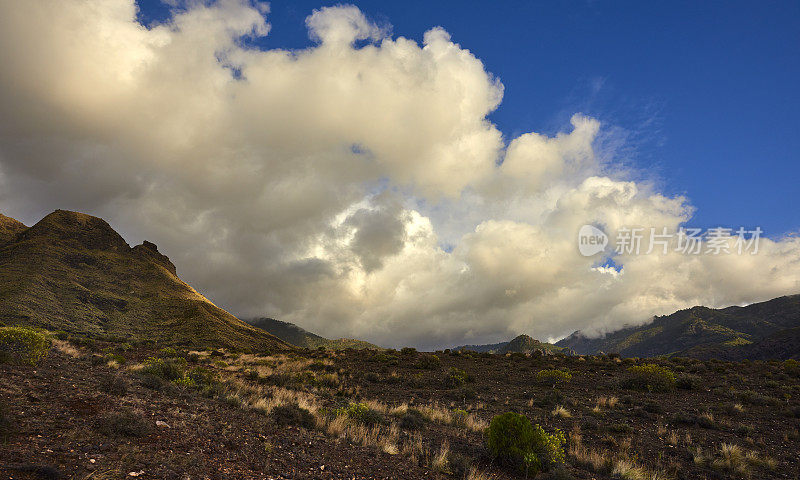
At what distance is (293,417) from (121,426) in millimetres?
5538

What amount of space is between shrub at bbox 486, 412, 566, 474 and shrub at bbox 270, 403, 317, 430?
659 cm

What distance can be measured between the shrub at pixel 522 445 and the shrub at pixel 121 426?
34.2 feet

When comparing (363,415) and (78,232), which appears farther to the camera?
(78,232)

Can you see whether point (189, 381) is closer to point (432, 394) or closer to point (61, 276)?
point (432, 394)

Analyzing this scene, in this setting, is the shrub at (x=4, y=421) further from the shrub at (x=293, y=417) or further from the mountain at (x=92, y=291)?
the mountain at (x=92, y=291)

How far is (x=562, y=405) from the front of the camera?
1975 cm

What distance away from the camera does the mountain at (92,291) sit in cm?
7394

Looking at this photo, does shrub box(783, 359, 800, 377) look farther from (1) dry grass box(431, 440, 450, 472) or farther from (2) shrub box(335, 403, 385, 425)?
(2) shrub box(335, 403, 385, 425)

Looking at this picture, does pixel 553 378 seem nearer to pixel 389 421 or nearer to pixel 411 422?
pixel 411 422

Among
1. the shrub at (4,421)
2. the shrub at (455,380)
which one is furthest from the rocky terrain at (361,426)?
the shrub at (455,380)

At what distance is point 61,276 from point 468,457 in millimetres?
128489

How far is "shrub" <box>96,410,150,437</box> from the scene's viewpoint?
8445 millimetres

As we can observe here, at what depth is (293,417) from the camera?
501 inches

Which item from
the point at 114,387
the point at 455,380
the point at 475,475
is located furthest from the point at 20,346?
the point at 455,380
